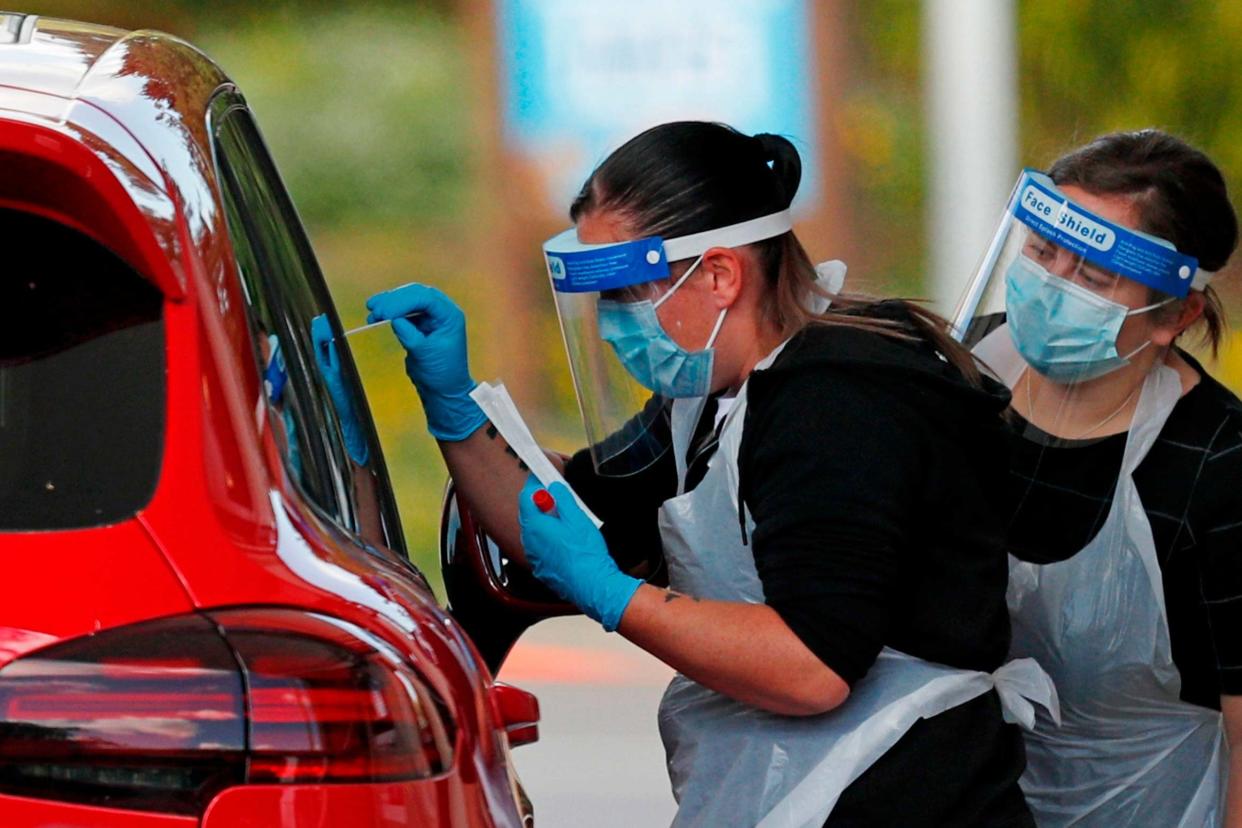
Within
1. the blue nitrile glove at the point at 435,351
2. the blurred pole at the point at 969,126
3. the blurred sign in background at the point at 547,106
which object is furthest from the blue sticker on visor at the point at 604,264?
the blurred sign in background at the point at 547,106

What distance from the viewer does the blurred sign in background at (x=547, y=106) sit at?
8852 mm

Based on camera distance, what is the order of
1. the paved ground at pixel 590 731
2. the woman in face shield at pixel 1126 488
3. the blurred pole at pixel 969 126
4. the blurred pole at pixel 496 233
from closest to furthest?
the woman in face shield at pixel 1126 488, the paved ground at pixel 590 731, the blurred pole at pixel 969 126, the blurred pole at pixel 496 233

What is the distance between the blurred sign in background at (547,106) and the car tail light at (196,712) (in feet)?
21.9

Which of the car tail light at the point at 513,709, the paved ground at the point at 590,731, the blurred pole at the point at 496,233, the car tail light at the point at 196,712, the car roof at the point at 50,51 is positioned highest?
the car roof at the point at 50,51

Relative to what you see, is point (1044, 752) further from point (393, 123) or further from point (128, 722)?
point (393, 123)

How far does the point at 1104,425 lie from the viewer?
271 centimetres

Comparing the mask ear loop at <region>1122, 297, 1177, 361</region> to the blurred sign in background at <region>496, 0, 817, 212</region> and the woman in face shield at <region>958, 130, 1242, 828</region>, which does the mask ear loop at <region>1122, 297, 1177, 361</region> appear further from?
the blurred sign in background at <region>496, 0, 817, 212</region>

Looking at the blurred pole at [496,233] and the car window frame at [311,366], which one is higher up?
the car window frame at [311,366]

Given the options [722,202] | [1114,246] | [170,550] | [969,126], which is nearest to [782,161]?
[722,202]

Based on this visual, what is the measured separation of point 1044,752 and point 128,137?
1.74m

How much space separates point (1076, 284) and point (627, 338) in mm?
710

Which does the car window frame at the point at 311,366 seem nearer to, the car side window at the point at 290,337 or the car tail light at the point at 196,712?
the car side window at the point at 290,337

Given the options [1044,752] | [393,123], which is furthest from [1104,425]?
[393,123]

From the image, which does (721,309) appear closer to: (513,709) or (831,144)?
(513,709)
